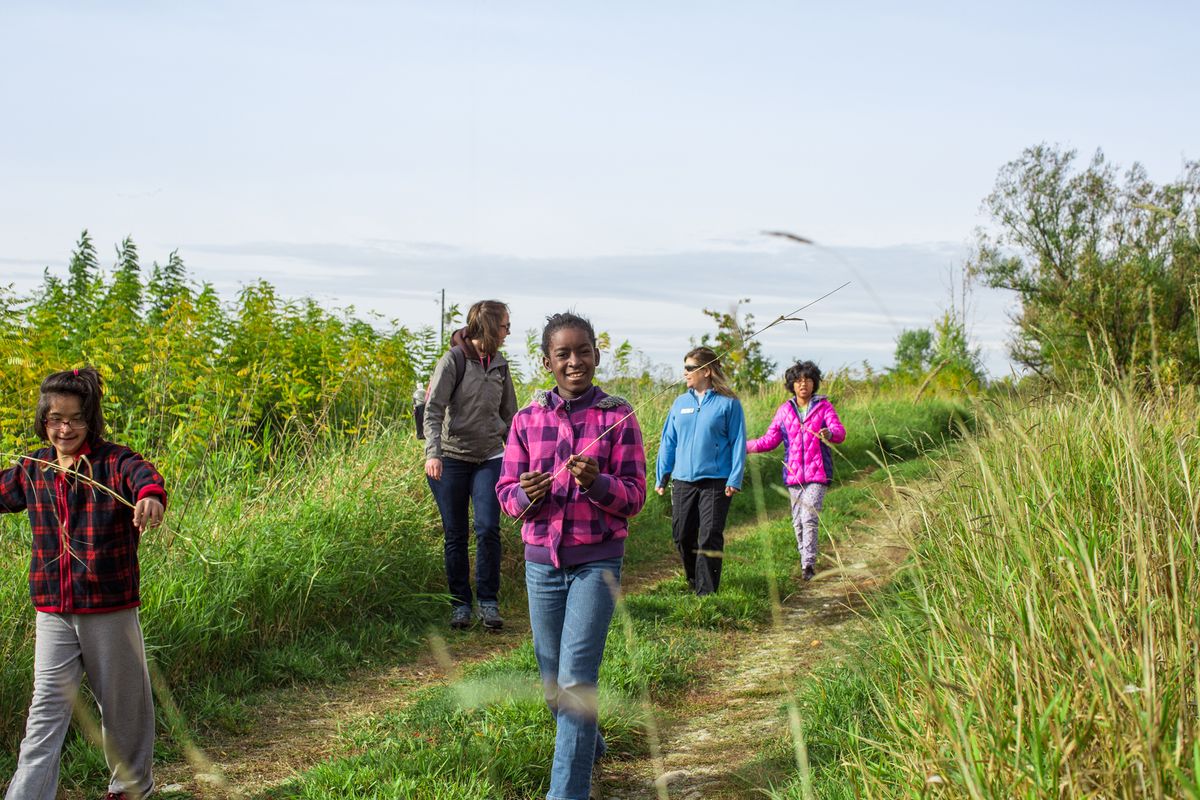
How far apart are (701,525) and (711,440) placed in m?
0.66

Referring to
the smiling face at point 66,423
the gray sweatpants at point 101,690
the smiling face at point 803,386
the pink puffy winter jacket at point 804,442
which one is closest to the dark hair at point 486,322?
the pink puffy winter jacket at point 804,442

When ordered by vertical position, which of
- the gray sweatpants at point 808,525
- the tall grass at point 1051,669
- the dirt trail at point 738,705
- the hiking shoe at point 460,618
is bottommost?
the hiking shoe at point 460,618

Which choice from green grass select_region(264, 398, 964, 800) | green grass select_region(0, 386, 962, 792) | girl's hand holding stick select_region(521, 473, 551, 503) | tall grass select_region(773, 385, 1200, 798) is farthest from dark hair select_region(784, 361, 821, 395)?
girl's hand holding stick select_region(521, 473, 551, 503)

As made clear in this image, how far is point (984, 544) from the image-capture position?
4.14 metres

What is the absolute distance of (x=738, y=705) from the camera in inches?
210

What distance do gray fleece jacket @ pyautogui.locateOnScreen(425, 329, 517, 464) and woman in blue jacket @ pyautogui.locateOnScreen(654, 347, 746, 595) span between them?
4.81 ft

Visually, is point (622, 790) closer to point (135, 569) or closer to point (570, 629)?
point (570, 629)

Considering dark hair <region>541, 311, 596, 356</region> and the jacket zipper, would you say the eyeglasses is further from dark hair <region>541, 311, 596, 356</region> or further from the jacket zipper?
dark hair <region>541, 311, 596, 356</region>

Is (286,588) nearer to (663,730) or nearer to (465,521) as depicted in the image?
(465,521)

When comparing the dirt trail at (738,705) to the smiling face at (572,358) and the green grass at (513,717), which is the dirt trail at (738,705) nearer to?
the green grass at (513,717)

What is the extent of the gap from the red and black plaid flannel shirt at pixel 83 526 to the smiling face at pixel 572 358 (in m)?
1.68

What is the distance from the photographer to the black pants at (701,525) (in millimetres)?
7641

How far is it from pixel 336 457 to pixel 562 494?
4685 millimetres

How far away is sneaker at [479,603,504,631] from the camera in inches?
282
